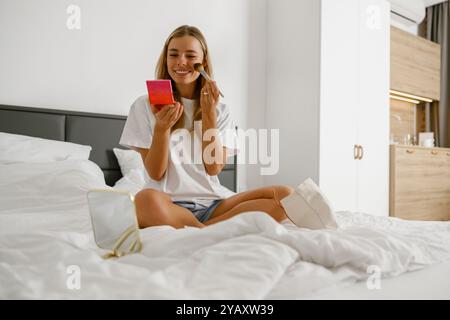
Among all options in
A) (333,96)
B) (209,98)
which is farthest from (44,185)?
(333,96)

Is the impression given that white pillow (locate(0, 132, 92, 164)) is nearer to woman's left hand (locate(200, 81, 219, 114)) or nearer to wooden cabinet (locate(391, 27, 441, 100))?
woman's left hand (locate(200, 81, 219, 114))

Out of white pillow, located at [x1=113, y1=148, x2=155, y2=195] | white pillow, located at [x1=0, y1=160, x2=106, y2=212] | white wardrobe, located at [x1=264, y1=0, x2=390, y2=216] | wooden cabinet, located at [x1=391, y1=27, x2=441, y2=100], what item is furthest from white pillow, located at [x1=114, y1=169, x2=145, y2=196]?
wooden cabinet, located at [x1=391, y1=27, x2=441, y2=100]

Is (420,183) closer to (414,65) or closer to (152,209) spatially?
(414,65)

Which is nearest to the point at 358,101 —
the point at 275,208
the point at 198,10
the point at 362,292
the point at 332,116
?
the point at 332,116

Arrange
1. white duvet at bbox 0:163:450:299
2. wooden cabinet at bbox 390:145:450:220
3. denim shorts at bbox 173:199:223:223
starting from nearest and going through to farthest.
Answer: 1. white duvet at bbox 0:163:450:299
2. denim shorts at bbox 173:199:223:223
3. wooden cabinet at bbox 390:145:450:220

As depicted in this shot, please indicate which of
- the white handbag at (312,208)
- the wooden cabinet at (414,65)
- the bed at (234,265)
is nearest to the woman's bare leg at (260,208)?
the white handbag at (312,208)

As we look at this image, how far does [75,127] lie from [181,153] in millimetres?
914

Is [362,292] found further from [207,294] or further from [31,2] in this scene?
[31,2]

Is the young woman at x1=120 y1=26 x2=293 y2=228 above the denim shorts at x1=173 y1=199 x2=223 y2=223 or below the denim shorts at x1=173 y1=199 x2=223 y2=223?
above

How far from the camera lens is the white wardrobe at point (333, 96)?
2.90 m

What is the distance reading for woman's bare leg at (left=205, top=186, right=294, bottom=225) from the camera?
4.18 feet

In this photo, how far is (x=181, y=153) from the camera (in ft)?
4.97

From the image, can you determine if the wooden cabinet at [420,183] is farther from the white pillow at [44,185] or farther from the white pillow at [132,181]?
the white pillow at [44,185]

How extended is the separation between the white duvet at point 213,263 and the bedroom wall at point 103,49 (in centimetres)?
138
